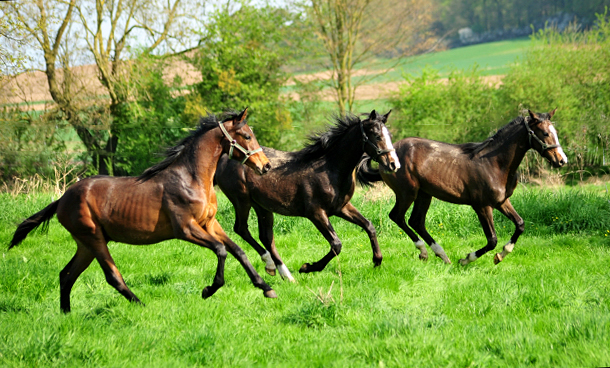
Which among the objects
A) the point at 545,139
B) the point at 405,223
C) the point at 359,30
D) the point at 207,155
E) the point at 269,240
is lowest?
the point at 405,223

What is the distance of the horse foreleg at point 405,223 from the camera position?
778 centimetres

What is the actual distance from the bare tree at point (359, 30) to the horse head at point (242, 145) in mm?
15768

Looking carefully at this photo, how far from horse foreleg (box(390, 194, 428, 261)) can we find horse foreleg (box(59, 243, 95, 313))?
445cm

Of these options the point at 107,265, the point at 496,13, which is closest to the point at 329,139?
the point at 107,265

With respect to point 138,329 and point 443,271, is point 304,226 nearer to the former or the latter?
point 443,271

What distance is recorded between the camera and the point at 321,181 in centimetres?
695

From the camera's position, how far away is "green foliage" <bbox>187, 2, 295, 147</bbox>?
60.2ft

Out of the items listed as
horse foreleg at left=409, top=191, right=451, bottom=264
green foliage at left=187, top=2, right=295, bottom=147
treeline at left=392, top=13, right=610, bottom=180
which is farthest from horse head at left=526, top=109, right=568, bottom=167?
green foliage at left=187, top=2, right=295, bottom=147

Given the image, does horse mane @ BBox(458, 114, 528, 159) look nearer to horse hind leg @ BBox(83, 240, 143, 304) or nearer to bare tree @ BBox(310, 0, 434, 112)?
horse hind leg @ BBox(83, 240, 143, 304)

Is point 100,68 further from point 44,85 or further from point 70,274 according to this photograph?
point 70,274

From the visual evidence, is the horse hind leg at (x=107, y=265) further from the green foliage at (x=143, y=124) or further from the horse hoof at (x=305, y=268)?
the green foliage at (x=143, y=124)

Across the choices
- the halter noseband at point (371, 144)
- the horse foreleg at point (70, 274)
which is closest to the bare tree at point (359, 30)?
the halter noseband at point (371, 144)

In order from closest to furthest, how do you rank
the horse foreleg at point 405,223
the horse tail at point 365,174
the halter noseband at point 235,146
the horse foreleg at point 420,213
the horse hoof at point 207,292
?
the horse hoof at point 207,292, the halter noseband at point 235,146, the horse foreleg at point 405,223, the horse foreleg at point 420,213, the horse tail at point 365,174

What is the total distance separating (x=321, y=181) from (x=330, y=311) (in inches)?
88.7
